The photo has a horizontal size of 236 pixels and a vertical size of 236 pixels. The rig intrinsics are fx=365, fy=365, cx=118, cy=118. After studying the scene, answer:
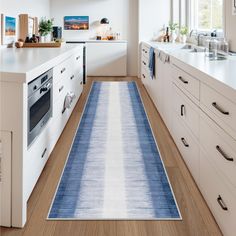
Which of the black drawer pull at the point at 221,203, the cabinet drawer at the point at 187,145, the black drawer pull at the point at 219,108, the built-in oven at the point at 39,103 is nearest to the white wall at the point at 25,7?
the built-in oven at the point at 39,103

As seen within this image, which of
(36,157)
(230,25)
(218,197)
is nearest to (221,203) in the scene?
(218,197)

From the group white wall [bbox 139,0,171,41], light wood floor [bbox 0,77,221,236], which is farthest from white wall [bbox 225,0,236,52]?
white wall [bbox 139,0,171,41]

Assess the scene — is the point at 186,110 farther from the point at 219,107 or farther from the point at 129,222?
the point at 129,222

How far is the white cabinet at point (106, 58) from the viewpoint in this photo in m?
8.24

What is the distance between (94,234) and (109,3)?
7.25 metres

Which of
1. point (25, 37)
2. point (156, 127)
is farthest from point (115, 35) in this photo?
point (156, 127)

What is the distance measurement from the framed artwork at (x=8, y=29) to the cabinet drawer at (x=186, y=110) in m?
2.11

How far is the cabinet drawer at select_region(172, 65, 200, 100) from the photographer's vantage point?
7.93 ft

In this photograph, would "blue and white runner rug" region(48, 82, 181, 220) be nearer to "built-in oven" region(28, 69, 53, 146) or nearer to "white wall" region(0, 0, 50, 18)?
"built-in oven" region(28, 69, 53, 146)

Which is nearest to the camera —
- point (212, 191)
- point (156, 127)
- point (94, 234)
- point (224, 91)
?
point (224, 91)

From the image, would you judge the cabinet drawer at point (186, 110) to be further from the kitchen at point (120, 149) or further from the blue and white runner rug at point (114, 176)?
the blue and white runner rug at point (114, 176)

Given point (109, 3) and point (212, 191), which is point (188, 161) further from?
point (109, 3)

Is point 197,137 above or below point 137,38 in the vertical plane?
below

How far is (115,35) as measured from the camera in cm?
Answer: 845
